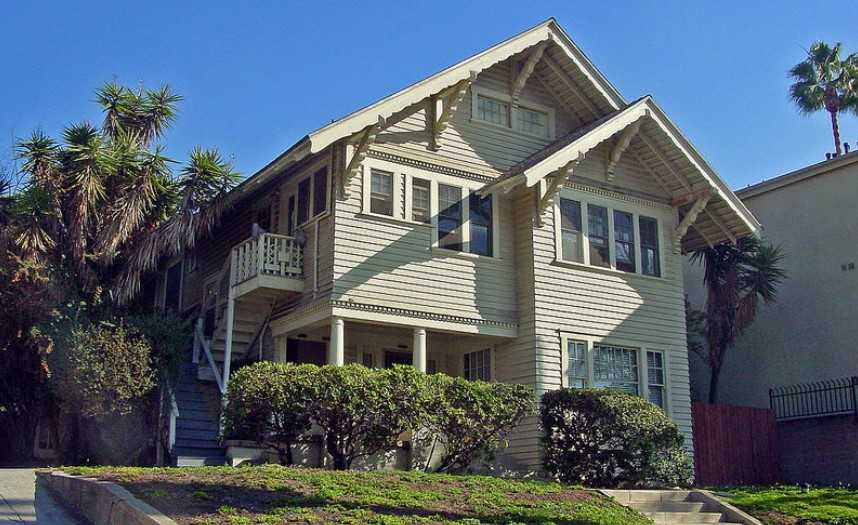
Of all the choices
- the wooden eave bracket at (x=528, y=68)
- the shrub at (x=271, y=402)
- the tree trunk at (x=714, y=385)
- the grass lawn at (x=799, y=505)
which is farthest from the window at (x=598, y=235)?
the shrub at (x=271, y=402)

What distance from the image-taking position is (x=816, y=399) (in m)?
24.2

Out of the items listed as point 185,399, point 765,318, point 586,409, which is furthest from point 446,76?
point 765,318

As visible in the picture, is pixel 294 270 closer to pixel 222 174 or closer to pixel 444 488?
pixel 222 174

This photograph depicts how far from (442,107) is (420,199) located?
202 centimetres

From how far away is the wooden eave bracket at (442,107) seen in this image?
64.1 ft

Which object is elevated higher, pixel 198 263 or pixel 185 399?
pixel 198 263

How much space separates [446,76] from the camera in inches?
753

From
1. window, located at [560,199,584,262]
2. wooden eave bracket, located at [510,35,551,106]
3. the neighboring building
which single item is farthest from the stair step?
the neighboring building

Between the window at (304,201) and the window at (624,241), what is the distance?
22.5 ft

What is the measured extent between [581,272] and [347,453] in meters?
7.08

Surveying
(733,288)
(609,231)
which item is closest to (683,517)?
(609,231)

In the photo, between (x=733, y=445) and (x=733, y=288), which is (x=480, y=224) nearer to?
(x=733, y=445)

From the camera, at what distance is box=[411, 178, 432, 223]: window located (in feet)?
63.3

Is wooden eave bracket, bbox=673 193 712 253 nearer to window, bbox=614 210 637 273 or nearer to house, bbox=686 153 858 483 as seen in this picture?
window, bbox=614 210 637 273
